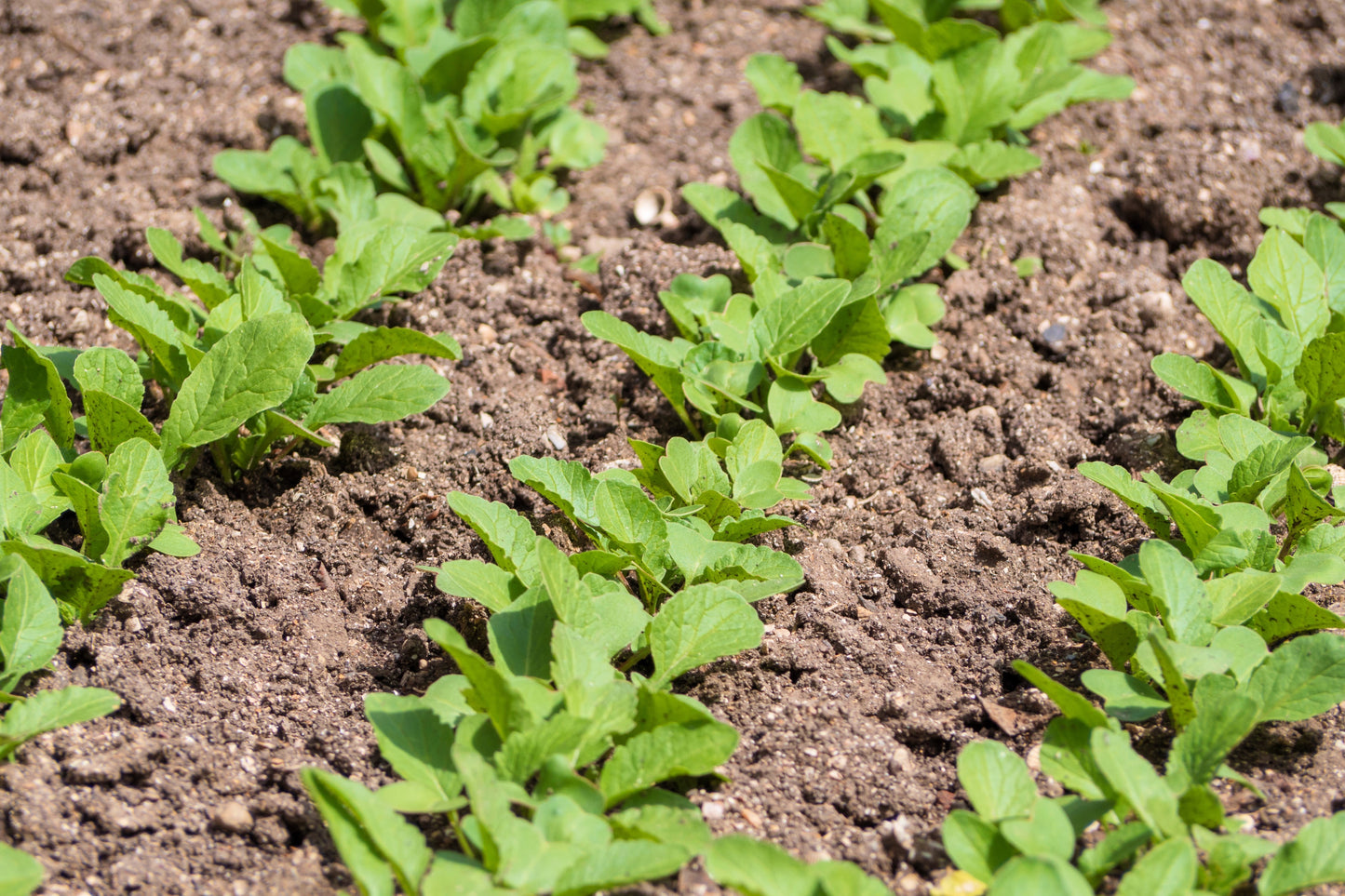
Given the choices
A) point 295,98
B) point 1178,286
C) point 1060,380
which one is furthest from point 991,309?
point 295,98

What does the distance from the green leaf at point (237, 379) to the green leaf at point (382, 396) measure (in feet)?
0.58

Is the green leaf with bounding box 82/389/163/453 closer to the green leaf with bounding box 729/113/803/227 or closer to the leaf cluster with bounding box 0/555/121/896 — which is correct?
the leaf cluster with bounding box 0/555/121/896

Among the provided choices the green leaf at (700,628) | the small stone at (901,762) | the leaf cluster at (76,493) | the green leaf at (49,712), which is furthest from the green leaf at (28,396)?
the small stone at (901,762)

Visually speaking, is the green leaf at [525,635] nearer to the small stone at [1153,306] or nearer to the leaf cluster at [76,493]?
the leaf cluster at [76,493]

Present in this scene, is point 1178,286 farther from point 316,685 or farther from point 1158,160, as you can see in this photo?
point 316,685

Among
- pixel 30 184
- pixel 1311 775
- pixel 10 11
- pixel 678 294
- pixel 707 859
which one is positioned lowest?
pixel 1311 775

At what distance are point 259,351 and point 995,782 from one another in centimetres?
163

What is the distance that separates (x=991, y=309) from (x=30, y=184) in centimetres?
273

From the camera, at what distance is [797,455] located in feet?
9.11

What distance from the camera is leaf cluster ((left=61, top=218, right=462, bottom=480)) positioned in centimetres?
235

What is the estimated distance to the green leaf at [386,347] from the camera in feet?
8.41

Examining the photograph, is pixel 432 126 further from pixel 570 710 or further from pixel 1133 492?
pixel 1133 492

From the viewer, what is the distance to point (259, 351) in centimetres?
235

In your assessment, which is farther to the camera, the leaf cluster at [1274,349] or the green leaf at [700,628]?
the leaf cluster at [1274,349]
